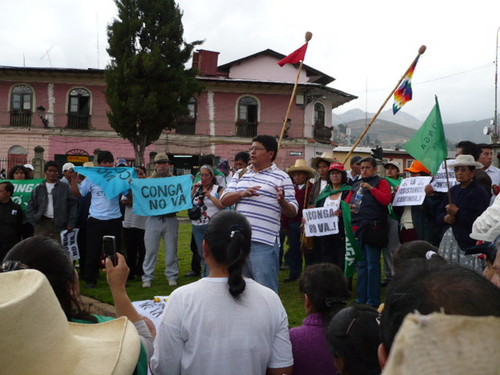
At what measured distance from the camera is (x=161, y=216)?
785cm

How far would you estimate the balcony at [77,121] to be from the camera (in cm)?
3384

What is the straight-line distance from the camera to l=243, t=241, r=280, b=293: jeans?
5008 mm

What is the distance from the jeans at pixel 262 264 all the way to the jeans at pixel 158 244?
2.90 meters

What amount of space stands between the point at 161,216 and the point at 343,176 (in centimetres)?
280

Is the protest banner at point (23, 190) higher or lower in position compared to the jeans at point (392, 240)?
higher

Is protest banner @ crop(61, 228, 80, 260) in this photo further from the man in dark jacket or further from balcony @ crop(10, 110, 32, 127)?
balcony @ crop(10, 110, 32, 127)

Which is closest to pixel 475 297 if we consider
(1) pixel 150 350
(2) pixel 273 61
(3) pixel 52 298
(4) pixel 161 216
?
(3) pixel 52 298

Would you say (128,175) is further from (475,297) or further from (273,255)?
(475,297)

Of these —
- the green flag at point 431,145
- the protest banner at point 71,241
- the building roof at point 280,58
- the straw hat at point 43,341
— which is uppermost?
the building roof at point 280,58

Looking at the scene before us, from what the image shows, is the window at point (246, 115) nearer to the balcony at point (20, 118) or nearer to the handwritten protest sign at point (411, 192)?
the balcony at point (20, 118)

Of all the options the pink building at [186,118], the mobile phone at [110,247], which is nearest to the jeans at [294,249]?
the mobile phone at [110,247]

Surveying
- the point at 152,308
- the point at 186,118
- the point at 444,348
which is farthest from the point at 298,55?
the point at 186,118

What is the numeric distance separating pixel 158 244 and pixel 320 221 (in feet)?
8.13

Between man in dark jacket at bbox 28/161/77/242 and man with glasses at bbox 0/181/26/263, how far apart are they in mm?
231
